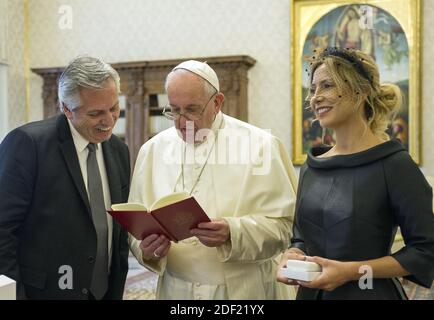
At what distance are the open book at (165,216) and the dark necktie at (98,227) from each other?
270mm

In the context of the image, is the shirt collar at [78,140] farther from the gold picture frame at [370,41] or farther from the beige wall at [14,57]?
the beige wall at [14,57]

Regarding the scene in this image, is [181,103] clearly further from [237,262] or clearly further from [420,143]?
[420,143]

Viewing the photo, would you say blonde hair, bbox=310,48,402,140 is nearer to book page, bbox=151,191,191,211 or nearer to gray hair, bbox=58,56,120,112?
book page, bbox=151,191,191,211

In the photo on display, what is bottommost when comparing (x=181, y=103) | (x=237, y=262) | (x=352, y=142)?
(x=237, y=262)

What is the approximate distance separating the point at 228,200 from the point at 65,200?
782 mm

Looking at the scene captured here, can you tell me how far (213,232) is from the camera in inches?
92.7

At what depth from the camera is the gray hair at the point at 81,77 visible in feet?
8.24

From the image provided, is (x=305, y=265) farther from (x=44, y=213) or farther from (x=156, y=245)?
(x=44, y=213)

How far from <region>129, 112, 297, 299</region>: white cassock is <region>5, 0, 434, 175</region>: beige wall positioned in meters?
5.71

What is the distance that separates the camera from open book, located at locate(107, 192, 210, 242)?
83.6 inches
